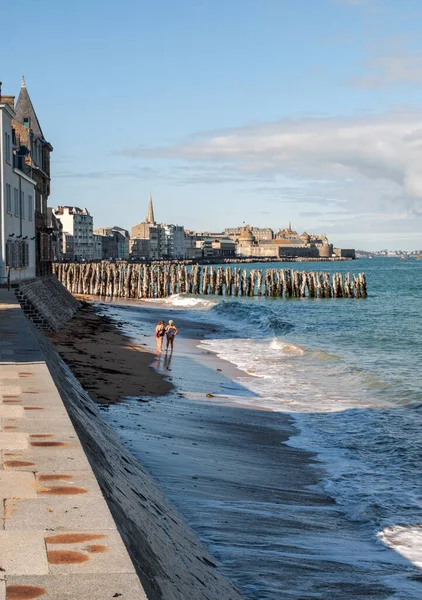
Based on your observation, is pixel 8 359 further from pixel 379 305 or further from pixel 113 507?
pixel 379 305

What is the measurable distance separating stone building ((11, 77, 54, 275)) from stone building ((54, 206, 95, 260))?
426 feet

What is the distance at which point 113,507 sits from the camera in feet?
16.7

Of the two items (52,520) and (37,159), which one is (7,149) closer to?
(37,159)

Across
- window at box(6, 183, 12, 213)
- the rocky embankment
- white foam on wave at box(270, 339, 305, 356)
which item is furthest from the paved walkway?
window at box(6, 183, 12, 213)

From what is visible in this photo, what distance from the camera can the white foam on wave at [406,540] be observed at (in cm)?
716

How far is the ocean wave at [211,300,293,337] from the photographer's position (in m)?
34.8

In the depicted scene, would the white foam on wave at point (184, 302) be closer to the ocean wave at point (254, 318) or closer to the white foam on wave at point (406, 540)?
the ocean wave at point (254, 318)

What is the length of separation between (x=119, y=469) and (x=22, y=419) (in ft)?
3.36

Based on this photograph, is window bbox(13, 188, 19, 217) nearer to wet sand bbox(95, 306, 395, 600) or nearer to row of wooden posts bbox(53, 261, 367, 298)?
wet sand bbox(95, 306, 395, 600)

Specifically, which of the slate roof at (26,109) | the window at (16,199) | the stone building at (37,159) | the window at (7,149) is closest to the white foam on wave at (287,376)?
the window at (16,199)

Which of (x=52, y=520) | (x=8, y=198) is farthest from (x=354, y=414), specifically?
(x=8, y=198)

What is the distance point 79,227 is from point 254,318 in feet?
Result: 473

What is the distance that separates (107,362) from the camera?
19984 mm

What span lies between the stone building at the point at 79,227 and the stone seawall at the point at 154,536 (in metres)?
168
